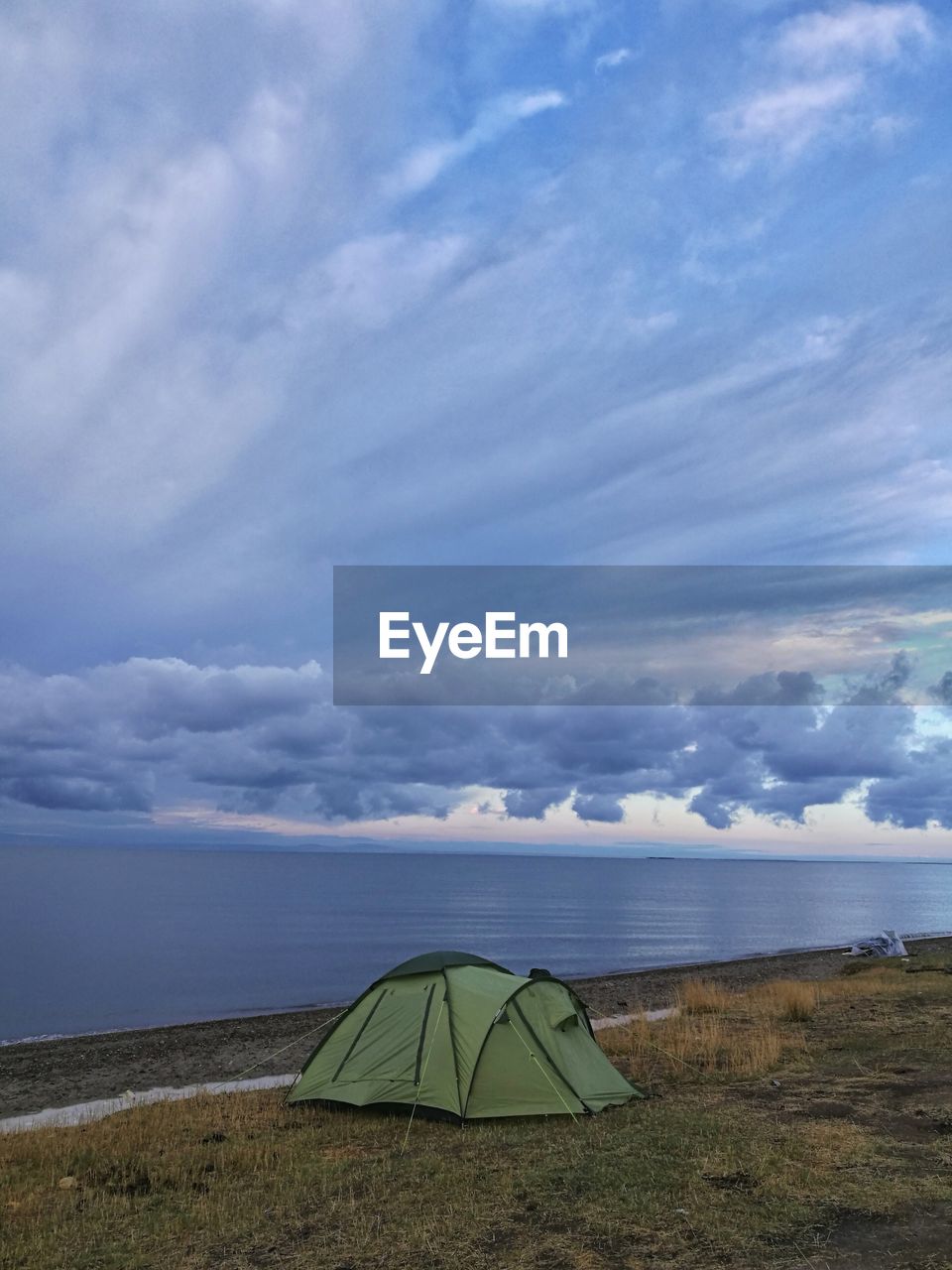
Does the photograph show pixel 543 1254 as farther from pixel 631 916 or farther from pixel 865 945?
pixel 631 916

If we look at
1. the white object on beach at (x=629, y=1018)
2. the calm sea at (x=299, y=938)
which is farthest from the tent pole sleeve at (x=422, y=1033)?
the calm sea at (x=299, y=938)

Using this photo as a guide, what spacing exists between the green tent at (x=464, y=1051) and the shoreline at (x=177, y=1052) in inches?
316

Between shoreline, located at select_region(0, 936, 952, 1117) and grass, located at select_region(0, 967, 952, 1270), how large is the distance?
25.5 ft

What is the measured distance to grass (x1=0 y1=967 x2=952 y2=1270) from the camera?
8570mm

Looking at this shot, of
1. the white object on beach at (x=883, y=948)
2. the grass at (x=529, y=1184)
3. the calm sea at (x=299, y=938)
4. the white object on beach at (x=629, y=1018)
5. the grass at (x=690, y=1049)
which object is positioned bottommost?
the calm sea at (x=299, y=938)

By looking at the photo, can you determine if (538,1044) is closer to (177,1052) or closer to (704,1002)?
(704,1002)

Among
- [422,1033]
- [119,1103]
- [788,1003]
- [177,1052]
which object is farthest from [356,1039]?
[177,1052]

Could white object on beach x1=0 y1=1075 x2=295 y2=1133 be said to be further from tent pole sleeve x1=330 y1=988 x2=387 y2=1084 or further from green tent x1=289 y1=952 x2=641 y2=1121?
green tent x1=289 y1=952 x2=641 y2=1121

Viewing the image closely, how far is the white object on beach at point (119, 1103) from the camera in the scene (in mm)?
18891

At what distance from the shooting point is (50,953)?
5959cm

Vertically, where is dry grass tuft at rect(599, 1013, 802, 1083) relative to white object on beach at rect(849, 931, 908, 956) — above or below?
above

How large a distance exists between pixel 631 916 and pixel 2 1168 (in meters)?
92.7

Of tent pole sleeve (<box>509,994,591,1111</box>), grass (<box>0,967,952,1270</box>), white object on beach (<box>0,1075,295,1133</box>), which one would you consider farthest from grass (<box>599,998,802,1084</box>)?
white object on beach (<box>0,1075,295,1133</box>)

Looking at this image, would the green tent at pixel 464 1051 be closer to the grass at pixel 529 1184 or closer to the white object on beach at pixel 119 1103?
the grass at pixel 529 1184
